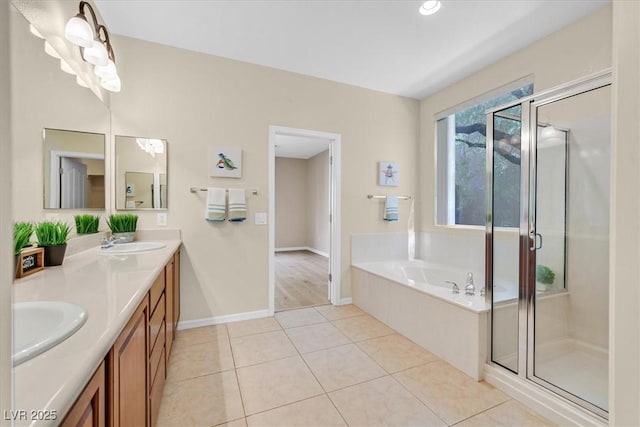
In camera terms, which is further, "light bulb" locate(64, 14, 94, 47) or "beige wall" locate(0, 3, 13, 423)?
"light bulb" locate(64, 14, 94, 47)

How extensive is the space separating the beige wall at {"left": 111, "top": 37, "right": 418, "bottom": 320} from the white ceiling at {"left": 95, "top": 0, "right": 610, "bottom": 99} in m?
0.20

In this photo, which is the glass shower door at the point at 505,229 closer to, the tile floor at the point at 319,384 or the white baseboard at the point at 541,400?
the white baseboard at the point at 541,400

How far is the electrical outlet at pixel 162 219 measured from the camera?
2.51 m

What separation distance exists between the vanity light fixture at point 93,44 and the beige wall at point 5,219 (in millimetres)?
1877

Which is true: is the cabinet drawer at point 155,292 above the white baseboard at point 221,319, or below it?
above

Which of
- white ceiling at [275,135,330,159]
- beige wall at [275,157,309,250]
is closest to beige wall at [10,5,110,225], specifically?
white ceiling at [275,135,330,159]

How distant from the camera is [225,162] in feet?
8.87

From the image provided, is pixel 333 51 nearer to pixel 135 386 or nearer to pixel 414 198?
pixel 414 198

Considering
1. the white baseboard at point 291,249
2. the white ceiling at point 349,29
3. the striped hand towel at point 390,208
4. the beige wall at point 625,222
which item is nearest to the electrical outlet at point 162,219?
the white ceiling at point 349,29

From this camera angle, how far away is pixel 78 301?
82 centimetres

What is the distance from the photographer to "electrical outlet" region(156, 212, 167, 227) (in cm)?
251

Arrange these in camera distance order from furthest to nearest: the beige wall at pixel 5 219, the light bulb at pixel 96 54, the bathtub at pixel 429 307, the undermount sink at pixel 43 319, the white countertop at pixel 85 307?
the bathtub at pixel 429 307 → the light bulb at pixel 96 54 → the undermount sink at pixel 43 319 → the white countertop at pixel 85 307 → the beige wall at pixel 5 219

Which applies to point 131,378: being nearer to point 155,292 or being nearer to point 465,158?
point 155,292

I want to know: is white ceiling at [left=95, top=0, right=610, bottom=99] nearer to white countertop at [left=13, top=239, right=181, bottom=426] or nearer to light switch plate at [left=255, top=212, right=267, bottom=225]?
light switch plate at [left=255, top=212, right=267, bottom=225]
